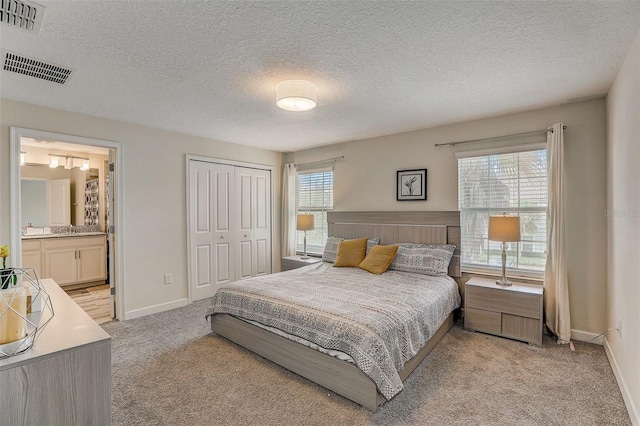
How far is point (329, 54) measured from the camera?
2154 millimetres

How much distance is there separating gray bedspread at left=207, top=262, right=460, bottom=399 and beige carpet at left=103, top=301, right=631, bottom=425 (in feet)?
0.87

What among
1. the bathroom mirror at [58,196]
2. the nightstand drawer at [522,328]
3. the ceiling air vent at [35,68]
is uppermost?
the ceiling air vent at [35,68]

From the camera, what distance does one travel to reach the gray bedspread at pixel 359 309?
6.78ft

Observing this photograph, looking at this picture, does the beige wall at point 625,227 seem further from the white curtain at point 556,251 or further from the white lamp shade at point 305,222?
the white lamp shade at point 305,222

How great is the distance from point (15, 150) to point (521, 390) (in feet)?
15.9

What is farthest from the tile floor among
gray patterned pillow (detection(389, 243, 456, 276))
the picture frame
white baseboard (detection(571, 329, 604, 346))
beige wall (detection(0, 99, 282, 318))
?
white baseboard (detection(571, 329, 604, 346))

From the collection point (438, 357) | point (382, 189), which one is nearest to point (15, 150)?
point (382, 189)

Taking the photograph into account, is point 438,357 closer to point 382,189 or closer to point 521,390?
point 521,390

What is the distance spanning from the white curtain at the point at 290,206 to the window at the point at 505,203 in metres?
2.77

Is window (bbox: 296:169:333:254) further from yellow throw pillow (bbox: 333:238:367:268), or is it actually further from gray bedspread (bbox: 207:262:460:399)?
gray bedspread (bbox: 207:262:460:399)

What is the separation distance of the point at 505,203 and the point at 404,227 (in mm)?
1198

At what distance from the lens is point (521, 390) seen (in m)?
2.25


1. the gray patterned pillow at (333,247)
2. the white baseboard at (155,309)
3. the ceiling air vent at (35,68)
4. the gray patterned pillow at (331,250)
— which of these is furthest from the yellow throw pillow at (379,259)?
the ceiling air vent at (35,68)

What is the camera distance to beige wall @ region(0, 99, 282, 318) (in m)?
3.60
